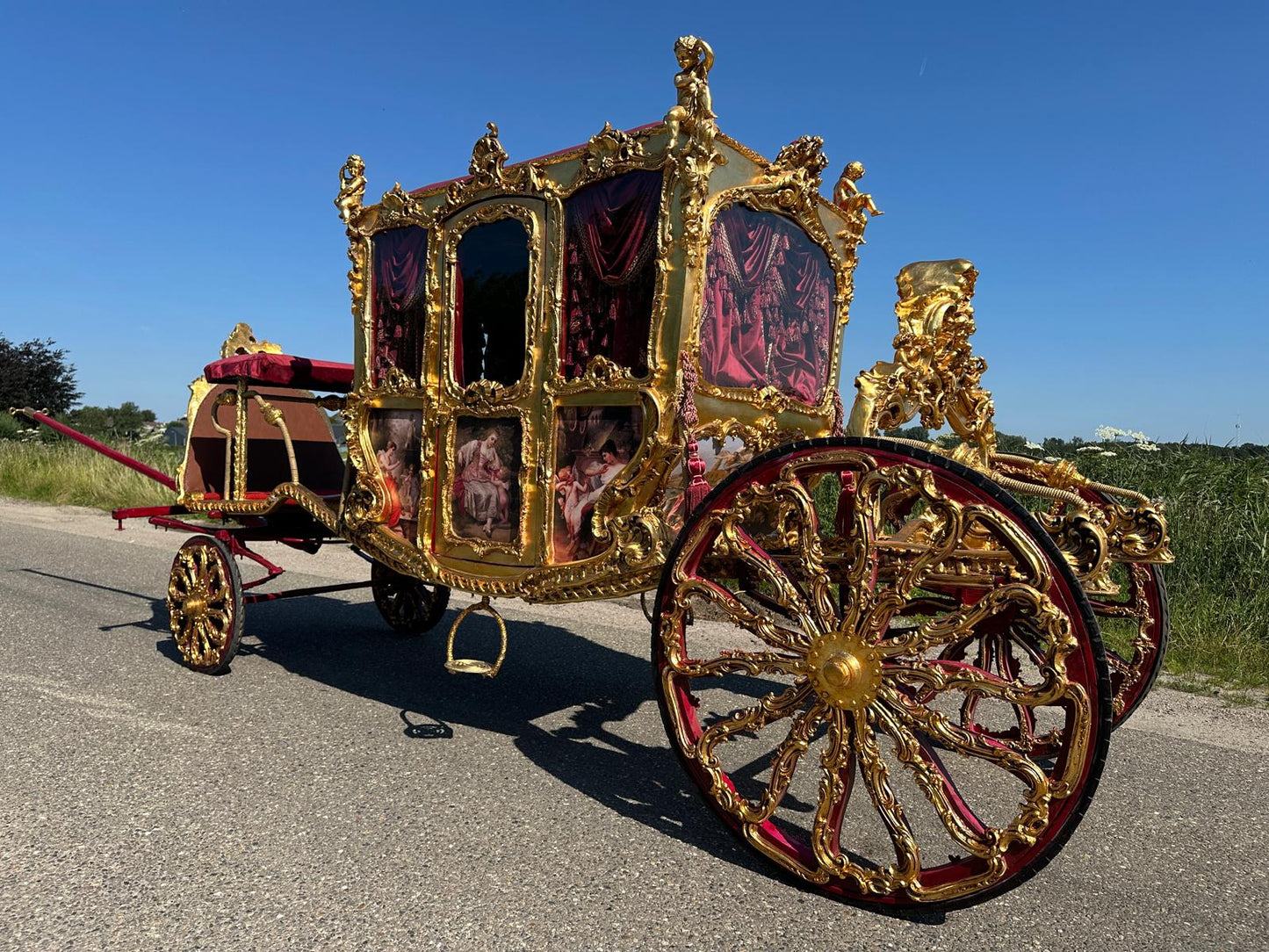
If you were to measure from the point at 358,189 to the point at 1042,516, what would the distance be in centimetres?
404

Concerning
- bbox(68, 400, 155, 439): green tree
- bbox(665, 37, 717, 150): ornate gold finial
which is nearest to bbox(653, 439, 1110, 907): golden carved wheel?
bbox(665, 37, 717, 150): ornate gold finial

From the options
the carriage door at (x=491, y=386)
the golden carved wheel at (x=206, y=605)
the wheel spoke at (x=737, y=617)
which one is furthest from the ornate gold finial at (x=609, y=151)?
the golden carved wheel at (x=206, y=605)

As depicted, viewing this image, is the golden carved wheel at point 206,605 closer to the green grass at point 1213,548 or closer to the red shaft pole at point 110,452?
the red shaft pole at point 110,452

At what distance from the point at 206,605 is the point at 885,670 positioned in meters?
4.31

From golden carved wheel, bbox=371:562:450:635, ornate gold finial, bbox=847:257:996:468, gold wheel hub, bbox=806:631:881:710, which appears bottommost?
golden carved wheel, bbox=371:562:450:635

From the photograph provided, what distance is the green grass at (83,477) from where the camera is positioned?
1469 cm

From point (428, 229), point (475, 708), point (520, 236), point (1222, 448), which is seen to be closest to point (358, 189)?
point (428, 229)

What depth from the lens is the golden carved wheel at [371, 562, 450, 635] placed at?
639 centimetres

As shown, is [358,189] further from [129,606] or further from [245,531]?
[129,606]

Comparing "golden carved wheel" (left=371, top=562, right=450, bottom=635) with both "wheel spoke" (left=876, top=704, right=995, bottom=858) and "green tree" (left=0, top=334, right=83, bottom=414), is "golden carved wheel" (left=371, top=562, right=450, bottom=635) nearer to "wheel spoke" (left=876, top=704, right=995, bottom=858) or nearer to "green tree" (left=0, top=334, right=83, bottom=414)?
"wheel spoke" (left=876, top=704, right=995, bottom=858)

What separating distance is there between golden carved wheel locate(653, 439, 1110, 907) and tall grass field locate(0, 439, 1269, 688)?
343 cm

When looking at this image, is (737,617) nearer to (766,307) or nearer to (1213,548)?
(766,307)

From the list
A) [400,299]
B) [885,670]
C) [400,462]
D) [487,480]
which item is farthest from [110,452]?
[885,670]

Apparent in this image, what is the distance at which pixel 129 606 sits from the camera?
701 cm
